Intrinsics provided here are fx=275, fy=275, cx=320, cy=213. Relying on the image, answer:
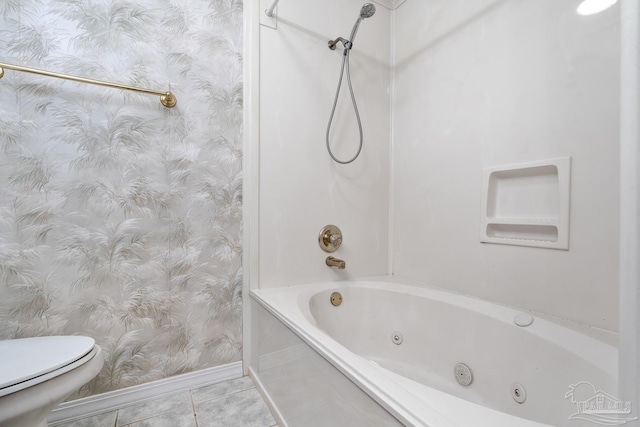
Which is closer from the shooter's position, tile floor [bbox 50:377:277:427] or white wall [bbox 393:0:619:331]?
white wall [bbox 393:0:619:331]

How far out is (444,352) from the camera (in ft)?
3.89

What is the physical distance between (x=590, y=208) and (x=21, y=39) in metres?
2.14

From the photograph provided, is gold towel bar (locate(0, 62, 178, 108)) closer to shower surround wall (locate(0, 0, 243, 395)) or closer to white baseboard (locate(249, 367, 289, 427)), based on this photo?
shower surround wall (locate(0, 0, 243, 395))

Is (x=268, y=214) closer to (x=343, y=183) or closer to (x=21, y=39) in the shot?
(x=343, y=183)

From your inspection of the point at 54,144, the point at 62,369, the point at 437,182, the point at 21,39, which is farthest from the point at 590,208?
the point at 21,39

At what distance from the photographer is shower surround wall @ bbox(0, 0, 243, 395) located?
106cm

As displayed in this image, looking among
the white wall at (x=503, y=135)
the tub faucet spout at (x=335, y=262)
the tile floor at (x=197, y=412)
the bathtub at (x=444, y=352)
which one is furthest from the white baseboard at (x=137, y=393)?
the white wall at (x=503, y=135)

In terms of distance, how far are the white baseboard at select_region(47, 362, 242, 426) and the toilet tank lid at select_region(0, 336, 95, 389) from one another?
383 mm

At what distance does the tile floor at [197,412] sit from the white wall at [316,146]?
0.53 metres

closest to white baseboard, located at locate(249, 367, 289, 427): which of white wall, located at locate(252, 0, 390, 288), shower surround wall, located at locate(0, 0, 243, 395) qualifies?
shower surround wall, located at locate(0, 0, 243, 395)

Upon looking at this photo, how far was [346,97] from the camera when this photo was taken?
1.61 meters

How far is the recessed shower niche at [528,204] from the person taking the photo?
0.98 metres

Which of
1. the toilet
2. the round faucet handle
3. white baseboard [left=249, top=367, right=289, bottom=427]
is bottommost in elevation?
white baseboard [left=249, top=367, right=289, bottom=427]

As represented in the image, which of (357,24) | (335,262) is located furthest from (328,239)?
(357,24)
